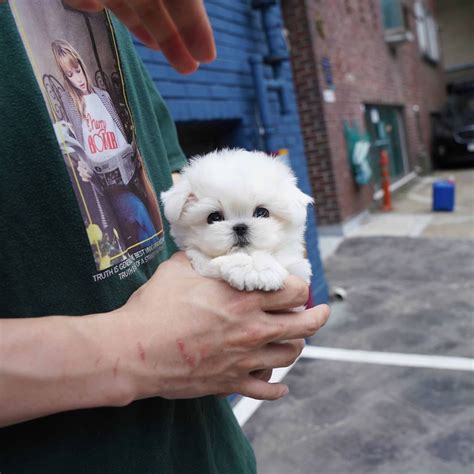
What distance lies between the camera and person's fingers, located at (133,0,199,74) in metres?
0.92

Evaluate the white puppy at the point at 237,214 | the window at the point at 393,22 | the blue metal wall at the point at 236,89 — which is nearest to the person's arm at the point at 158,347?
the white puppy at the point at 237,214

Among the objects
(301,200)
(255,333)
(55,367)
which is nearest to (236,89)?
(301,200)

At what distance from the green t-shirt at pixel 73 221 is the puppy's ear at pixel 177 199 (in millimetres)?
85

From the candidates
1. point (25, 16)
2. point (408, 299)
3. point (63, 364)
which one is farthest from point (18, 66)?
point (408, 299)

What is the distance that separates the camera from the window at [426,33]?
54.5 ft

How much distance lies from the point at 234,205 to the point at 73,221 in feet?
1.33

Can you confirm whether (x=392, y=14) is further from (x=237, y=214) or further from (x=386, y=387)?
(x=237, y=214)

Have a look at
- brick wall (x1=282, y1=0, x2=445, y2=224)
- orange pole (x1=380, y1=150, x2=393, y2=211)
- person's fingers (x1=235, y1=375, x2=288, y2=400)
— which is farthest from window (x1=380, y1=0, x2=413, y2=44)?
person's fingers (x1=235, y1=375, x2=288, y2=400)

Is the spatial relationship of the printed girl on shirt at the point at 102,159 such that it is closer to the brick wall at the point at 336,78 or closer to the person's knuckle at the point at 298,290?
the person's knuckle at the point at 298,290

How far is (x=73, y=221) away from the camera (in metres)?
1.00

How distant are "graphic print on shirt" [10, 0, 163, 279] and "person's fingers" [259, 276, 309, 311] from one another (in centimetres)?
33

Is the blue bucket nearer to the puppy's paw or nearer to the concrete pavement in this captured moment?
the concrete pavement

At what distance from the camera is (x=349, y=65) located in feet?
31.0

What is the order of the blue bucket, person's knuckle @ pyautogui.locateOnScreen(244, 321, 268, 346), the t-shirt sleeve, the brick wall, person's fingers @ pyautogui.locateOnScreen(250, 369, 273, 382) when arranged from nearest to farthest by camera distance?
1. person's knuckle @ pyautogui.locateOnScreen(244, 321, 268, 346)
2. person's fingers @ pyautogui.locateOnScreen(250, 369, 273, 382)
3. the t-shirt sleeve
4. the brick wall
5. the blue bucket
